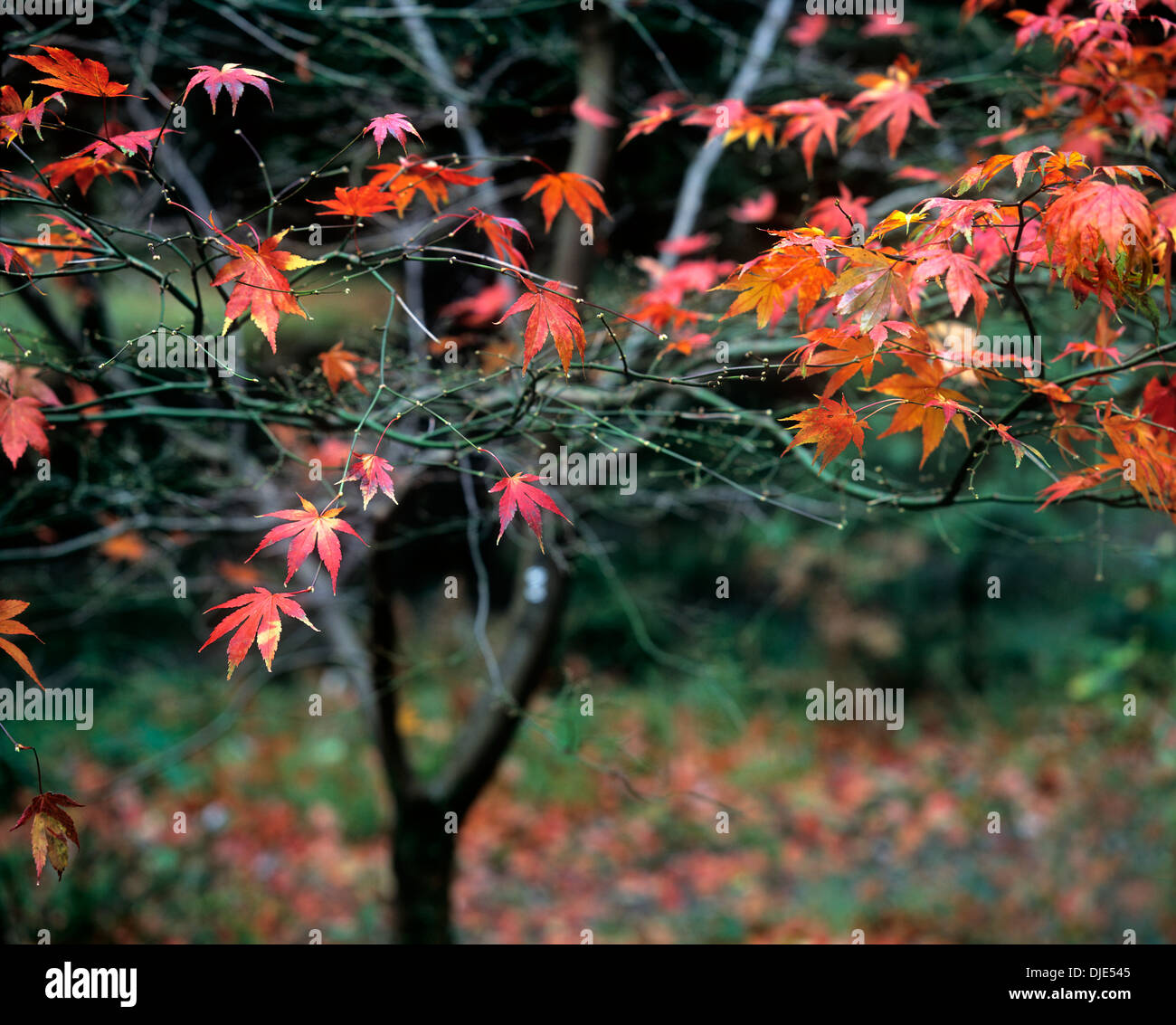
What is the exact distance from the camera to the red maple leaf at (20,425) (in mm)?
1644

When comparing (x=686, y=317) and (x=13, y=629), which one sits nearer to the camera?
(x=13, y=629)

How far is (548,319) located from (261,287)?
0.53 m

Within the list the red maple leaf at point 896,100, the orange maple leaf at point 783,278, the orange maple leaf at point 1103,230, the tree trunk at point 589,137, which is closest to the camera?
the orange maple leaf at point 1103,230

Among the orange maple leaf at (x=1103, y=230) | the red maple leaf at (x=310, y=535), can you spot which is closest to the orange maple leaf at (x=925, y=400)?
the orange maple leaf at (x=1103, y=230)

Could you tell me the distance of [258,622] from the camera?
1.45 meters

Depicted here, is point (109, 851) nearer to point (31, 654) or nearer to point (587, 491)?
point (31, 654)

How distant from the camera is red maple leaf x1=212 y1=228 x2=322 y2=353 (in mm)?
1438

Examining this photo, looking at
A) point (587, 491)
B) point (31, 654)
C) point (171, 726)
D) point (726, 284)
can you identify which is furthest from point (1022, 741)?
point (31, 654)

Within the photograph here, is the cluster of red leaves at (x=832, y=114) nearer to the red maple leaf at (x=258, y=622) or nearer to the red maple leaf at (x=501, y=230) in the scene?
the red maple leaf at (x=501, y=230)

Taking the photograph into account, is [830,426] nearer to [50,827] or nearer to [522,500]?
[522,500]

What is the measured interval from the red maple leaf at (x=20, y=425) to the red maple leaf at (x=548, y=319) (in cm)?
107

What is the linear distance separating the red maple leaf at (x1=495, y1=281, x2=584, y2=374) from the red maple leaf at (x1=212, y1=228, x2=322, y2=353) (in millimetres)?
406

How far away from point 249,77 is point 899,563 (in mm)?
5416

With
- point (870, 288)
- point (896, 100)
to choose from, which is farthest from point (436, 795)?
point (896, 100)
